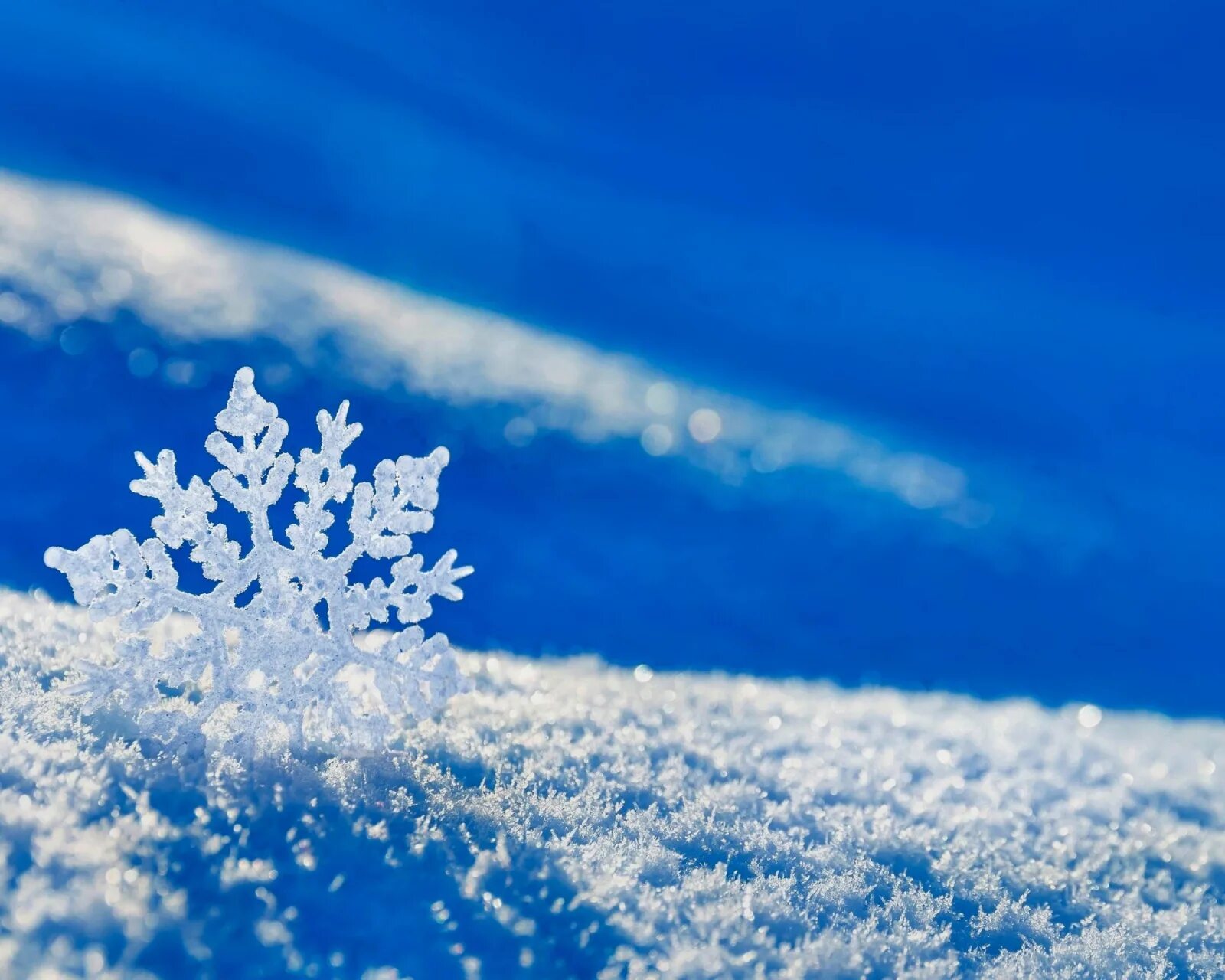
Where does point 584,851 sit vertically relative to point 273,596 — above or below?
below

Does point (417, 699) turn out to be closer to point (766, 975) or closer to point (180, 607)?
point (180, 607)

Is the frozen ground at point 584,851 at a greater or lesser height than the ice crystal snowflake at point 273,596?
lesser

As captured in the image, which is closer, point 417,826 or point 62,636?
point 417,826

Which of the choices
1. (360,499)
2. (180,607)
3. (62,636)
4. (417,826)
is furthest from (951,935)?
(62,636)

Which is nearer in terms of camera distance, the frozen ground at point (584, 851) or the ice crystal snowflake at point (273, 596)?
the frozen ground at point (584, 851)
